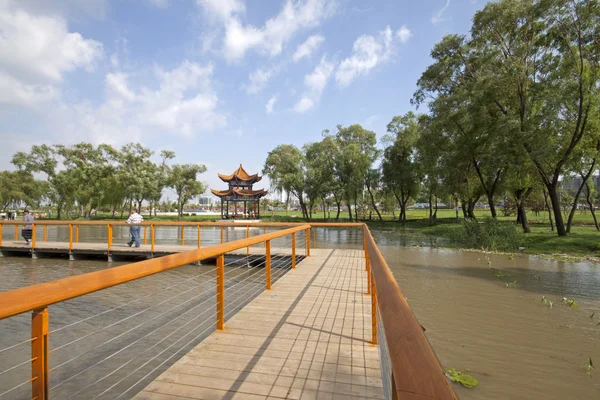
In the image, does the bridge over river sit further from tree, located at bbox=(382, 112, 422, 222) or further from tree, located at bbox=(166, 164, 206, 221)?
tree, located at bbox=(166, 164, 206, 221)

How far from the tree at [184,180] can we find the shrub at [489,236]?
3350 cm

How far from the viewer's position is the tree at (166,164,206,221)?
41938mm

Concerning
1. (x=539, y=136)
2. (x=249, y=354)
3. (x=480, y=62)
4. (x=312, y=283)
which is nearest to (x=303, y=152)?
(x=480, y=62)

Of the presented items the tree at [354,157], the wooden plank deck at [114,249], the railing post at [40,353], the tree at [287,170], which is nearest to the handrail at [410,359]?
the railing post at [40,353]

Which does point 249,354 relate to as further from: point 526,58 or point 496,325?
point 526,58

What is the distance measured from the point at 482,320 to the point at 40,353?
6.02m

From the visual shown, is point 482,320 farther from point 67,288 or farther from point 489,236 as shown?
point 489,236

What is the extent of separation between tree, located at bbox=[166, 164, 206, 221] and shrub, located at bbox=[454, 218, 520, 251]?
33.5m

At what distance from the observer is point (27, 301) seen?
113cm

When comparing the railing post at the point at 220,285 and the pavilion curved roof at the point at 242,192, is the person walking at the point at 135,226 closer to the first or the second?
the railing post at the point at 220,285

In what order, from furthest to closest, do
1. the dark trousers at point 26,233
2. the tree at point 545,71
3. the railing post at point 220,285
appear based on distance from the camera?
1. the tree at point 545,71
2. the dark trousers at point 26,233
3. the railing post at point 220,285

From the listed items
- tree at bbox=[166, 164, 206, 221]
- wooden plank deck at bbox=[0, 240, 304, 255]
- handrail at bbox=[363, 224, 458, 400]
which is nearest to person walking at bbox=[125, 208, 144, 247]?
wooden plank deck at bbox=[0, 240, 304, 255]

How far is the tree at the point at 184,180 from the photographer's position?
138 feet

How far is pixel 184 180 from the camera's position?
4234cm
